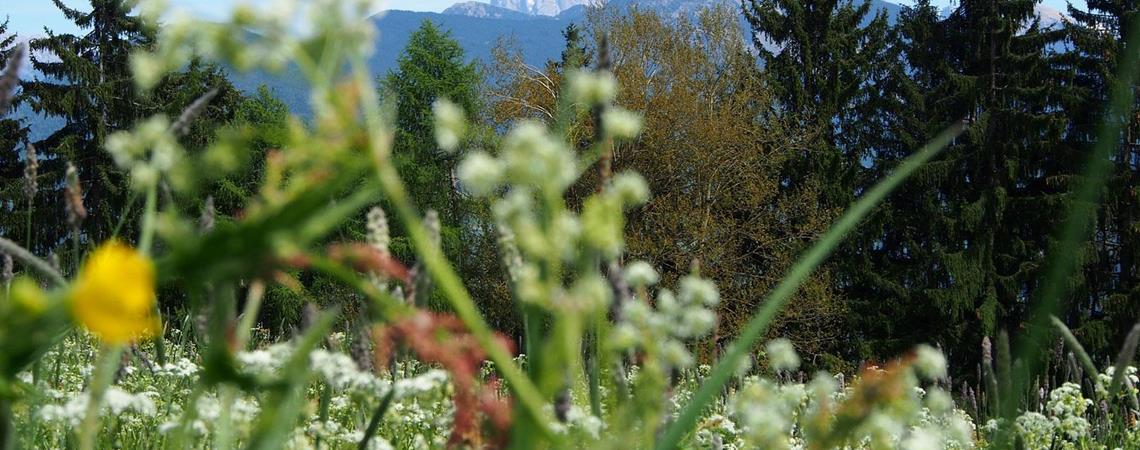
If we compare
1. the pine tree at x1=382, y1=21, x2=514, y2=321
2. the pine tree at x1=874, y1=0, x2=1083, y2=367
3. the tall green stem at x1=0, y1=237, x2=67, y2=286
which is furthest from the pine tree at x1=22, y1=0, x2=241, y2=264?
the tall green stem at x1=0, y1=237, x2=67, y2=286

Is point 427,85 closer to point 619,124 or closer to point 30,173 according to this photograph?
point 30,173

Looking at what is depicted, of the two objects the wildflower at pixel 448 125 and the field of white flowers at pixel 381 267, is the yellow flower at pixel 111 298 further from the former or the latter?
the wildflower at pixel 448 125

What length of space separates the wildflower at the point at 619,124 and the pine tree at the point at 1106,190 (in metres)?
28.3

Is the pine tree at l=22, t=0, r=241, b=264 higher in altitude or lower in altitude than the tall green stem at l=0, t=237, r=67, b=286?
higher

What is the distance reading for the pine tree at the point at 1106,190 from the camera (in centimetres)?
2816

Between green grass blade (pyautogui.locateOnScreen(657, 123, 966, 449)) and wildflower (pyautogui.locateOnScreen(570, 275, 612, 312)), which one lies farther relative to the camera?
green grass blade (pyautogui.locateOnScreen(657, 123, 966, 449))

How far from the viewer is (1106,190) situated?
26.8m

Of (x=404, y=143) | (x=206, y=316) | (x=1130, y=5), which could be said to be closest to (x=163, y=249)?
(x=206, y=316)

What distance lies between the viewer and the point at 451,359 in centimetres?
63

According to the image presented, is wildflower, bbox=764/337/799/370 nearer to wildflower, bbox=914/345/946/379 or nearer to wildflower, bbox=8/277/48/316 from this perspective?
wildflower, bbox=914/345/946/379

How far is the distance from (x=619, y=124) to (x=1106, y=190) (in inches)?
1164

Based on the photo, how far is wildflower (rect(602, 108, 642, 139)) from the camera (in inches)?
29.3

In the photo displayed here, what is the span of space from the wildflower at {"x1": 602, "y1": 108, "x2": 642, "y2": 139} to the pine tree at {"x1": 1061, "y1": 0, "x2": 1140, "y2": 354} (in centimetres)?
2825

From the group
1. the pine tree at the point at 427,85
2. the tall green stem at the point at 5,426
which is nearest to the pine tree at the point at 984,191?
the pine tree at the point at 427,85
